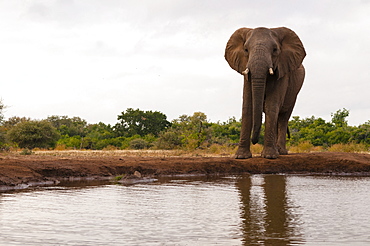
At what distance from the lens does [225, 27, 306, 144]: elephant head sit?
13320 mm

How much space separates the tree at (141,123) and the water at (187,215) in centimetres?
3414

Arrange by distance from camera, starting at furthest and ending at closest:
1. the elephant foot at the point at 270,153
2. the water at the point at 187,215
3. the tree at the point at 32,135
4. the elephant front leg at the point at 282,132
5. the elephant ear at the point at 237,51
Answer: the tree at the point at 32,135 < the elephant front leg at the point at 282,132 < the elephant ear at the point at 237,51 < the elephant foot at the point at 270,153 < the water at the point at 187,215

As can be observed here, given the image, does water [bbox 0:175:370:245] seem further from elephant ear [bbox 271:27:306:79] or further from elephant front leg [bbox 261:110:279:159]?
elephant ear [bbox 271:27:306:79]

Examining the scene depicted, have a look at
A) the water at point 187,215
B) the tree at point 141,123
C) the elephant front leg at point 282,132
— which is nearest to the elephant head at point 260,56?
the elephant front leg at point 282,132

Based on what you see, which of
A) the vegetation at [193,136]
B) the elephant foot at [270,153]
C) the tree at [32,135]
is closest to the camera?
the elephant foot at [270,153]

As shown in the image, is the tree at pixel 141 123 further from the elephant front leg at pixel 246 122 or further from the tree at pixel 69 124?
the elephant front leg at pixel 246 122

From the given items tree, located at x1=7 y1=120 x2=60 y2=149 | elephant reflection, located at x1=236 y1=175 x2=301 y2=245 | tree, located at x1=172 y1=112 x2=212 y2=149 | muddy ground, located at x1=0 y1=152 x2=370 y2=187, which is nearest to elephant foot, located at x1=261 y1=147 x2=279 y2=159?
muddy ground, located at x1=0 y1=152 x2=370 y2=187

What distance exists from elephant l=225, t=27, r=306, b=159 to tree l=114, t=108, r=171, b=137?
2911cm

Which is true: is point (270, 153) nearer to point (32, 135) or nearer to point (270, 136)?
point (270, 136)

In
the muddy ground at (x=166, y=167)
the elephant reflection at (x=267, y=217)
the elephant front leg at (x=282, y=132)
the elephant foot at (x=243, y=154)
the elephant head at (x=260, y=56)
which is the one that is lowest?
the elephant reflection at (x=267, y=217)

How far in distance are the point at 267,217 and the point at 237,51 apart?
30.3 ft

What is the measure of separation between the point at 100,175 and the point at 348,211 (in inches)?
265

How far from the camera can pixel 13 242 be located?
4.91 metres

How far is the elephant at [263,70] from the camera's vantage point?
526 inches
